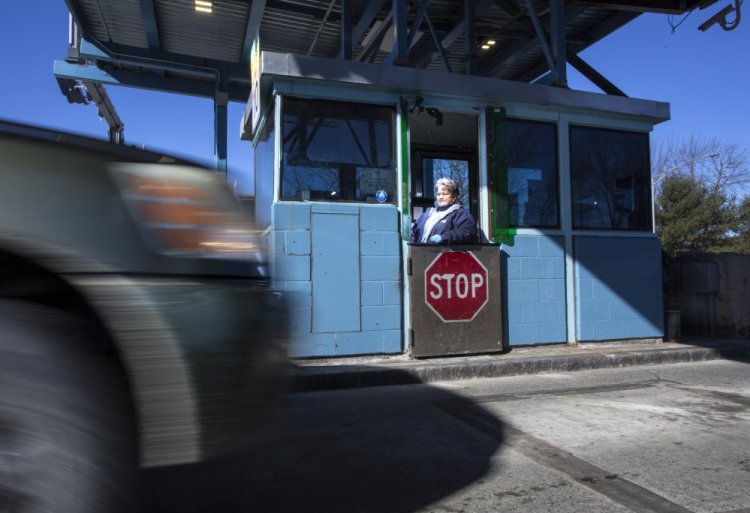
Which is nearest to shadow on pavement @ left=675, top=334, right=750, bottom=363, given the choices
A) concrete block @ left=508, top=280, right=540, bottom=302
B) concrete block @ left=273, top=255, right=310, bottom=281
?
concrete block @ left=508, top=280, right=540, bottom=302

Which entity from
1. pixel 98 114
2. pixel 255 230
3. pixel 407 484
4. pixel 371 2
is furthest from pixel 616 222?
pixel 98 114

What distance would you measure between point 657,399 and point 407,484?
2.89 meters

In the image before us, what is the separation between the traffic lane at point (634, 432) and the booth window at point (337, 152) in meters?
2.35

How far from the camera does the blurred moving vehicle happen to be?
146cm

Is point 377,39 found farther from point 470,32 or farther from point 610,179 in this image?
point 610,179

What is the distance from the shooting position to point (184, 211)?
1.76 meters

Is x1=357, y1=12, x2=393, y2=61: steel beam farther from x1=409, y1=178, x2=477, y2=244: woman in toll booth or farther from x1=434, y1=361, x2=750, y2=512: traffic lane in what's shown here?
x1=434, y1=361, x2=750, y2=512: traffic lane

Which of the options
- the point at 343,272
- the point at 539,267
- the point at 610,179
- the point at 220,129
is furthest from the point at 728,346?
the point at 220,129

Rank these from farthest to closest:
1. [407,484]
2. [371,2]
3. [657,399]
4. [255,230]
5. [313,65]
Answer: [371,2]
[313,65]
[657,399]
[407,484]
[255,230]

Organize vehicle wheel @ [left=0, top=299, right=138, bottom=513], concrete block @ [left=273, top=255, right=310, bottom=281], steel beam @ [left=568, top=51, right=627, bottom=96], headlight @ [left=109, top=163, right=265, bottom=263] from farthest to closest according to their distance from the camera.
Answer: steel beam @ [left=568, top=51, right=627, bottom=96] → concrete block @ [left=273, top=255, right=310, bottom=281] → headlight @ [left=109, top=163, right=265, bottom=263] → vehicle wheel @ [left=0, top=299, right=138, bottom=513]

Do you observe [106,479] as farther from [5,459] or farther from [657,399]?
[657,399]

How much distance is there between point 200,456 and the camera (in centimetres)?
165

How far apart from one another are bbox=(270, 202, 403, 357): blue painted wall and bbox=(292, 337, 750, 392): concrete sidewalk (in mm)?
230

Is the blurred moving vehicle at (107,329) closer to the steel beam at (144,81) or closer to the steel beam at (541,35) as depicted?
the steel beam at (541,35)
